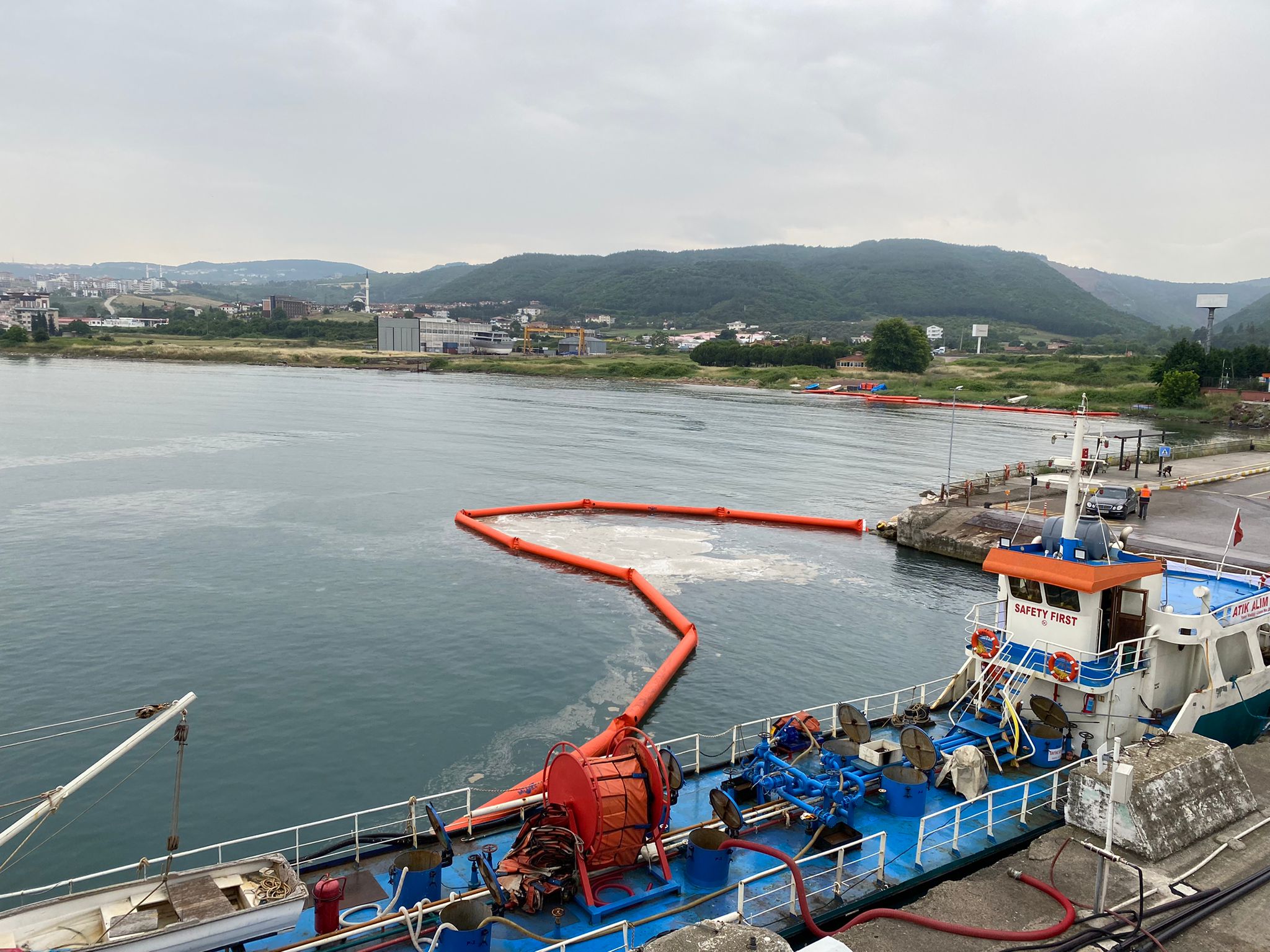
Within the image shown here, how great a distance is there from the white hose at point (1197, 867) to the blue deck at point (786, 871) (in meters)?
2.56

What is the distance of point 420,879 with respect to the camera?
11.9m

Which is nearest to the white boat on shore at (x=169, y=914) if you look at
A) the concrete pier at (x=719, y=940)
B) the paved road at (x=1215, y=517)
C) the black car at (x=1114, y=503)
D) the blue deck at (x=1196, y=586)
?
the concrete pier at (x=719, y=940)

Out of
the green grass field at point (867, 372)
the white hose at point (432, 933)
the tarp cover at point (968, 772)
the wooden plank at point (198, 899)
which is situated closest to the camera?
the white hose at point (432, 933)

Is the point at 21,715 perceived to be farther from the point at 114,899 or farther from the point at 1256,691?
the point at 1256,691

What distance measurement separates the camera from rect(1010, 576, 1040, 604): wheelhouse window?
56.2ft

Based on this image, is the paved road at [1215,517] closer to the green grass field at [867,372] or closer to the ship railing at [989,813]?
the ship railing at [989,813]

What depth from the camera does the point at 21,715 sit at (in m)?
22.9

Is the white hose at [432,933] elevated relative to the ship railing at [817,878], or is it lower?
elevated

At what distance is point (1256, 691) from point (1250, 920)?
9.51 m

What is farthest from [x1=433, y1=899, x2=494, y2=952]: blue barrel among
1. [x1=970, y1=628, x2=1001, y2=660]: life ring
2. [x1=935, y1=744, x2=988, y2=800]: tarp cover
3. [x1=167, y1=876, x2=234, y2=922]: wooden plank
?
[x1=970, y1=628, x2=1001, y2=660]: life ring

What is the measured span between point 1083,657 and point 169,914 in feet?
51.9

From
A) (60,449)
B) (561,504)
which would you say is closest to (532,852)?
(561,504)

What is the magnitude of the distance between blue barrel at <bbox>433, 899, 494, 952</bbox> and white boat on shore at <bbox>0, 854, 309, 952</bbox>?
1.82 meters

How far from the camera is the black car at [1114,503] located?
41.9 metres
